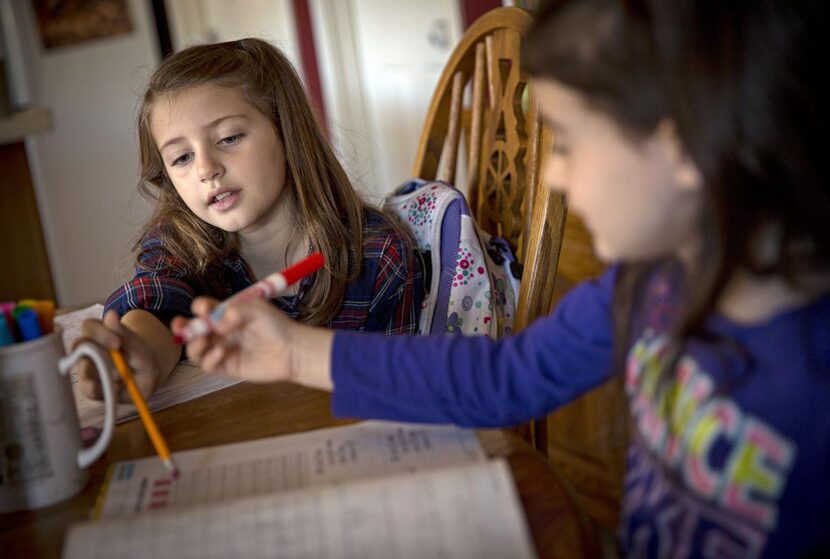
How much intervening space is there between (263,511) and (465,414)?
0.20m

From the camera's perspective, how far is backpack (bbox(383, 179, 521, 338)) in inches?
46.4

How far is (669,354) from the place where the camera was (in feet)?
1.97

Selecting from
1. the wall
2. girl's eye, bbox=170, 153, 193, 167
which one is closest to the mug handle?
girl's eye, bbox=170, 153, 193, 167

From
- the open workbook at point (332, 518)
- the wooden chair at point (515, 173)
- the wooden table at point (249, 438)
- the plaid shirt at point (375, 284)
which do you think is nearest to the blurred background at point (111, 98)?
the wooden chair at point (515, 173)

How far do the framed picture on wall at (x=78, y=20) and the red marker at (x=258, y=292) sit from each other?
11.3 ft

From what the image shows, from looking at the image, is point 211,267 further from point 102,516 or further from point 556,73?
point 556,73

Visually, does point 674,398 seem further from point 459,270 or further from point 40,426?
point 459,270

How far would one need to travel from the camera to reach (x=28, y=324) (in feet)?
2.28

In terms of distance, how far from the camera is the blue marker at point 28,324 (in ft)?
2.27

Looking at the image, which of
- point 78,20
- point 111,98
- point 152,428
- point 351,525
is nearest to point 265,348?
point 152,428

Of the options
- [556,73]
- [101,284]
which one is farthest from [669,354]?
[101,284]

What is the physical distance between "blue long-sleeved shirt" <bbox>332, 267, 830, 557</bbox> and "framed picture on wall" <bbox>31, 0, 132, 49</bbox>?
11.6 ft

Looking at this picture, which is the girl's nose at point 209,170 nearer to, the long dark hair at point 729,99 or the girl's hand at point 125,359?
the girl's hand at point 125,359

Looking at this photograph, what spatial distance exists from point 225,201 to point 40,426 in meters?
0.55
